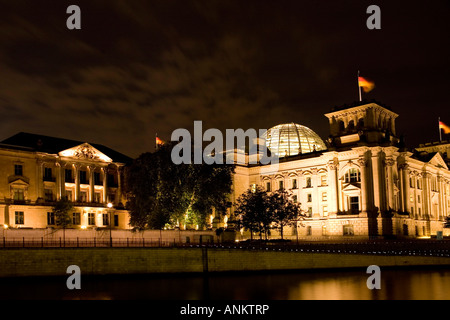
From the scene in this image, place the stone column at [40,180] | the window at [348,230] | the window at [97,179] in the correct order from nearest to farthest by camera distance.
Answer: the stone column at [40,180], the window at [348,230], the window at [97,179]

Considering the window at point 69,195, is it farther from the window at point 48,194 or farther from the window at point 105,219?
the window at point 105,219

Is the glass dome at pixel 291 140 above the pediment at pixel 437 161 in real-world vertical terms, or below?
above

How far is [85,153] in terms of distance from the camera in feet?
303

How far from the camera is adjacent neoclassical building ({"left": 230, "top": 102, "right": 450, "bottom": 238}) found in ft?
302

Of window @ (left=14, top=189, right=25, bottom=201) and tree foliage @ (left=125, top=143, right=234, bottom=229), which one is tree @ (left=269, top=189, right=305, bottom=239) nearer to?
tree foliage @ (left=125, top=143, right=234, bottom=229)

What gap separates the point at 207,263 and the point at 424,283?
1989 centimetres

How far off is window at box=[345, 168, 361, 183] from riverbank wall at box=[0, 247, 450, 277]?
36.0m

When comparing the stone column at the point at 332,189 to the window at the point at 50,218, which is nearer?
the window at the point at 50,218

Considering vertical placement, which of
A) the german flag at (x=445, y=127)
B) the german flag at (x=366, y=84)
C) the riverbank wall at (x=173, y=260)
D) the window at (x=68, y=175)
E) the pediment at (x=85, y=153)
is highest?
the german flag at (x=366, y=84)

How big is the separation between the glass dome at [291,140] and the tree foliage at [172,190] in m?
59.0

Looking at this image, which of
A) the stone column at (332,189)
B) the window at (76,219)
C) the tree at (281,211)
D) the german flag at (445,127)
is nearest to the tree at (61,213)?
the window at (76,219)

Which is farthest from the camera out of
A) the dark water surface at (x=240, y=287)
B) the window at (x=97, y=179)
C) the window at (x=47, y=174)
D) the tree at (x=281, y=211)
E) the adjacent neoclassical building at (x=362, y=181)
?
the window at (x=97, y=179)

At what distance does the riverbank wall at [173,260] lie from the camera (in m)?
45.8
